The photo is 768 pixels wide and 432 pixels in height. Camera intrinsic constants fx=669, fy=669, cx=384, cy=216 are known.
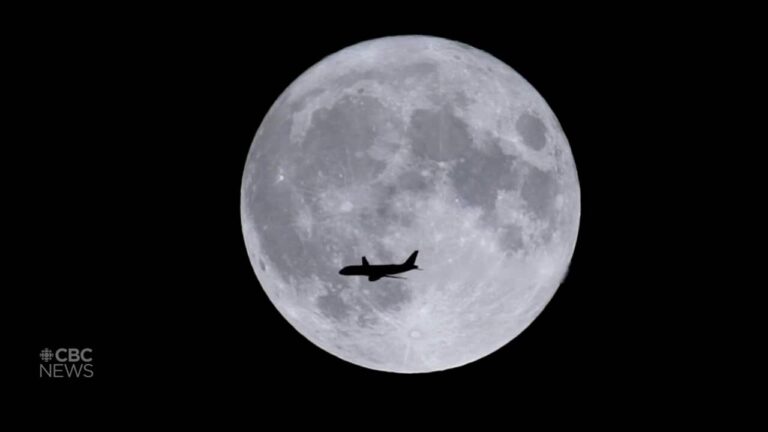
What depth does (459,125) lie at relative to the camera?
5.03 m

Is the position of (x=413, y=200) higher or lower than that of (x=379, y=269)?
higher

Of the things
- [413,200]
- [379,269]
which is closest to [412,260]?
[379,269]

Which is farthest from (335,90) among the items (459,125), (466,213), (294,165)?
(466,213)

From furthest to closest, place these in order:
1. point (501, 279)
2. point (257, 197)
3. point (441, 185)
→ point (257, 197) < point (501, 279) < point (441, 185)

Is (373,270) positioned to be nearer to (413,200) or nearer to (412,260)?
(412,260)

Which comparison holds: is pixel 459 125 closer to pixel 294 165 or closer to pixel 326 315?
pixel 294 165

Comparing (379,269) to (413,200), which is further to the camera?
(379,269)

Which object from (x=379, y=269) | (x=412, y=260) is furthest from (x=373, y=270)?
(x=412, y=260)

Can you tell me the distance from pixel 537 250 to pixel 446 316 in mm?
897

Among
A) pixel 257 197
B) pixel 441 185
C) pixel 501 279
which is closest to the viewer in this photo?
pixel 441 185

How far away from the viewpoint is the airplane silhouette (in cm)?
498

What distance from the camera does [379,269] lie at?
5.04 metres

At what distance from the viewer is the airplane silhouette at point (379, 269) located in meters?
4.98

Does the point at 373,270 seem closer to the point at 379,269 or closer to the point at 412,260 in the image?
the point at 379,269
